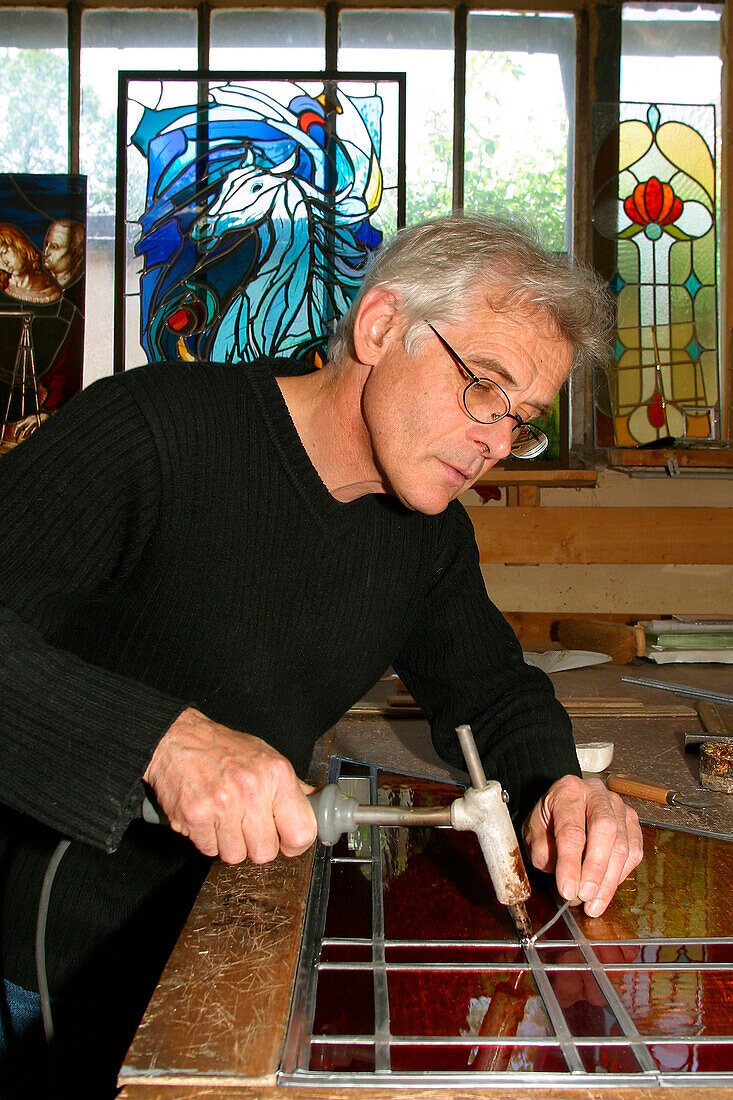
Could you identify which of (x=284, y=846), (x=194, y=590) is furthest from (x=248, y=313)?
(x=284, y=846)

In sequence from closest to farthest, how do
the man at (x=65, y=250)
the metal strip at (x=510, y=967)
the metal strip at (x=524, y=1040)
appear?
the metal strip at (x=524, y=1040)
the metal strip at (x=510, y=967)
the man at (x=65, y=250)

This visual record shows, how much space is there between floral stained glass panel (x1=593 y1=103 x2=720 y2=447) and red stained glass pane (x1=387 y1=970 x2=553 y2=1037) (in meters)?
3.56

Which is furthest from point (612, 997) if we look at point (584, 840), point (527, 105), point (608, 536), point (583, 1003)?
point (527, 105)

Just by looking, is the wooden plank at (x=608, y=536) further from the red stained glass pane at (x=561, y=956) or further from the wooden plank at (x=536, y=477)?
the red stained glass pane at (x=561, y=956)

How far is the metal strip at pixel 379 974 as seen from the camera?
772 mm

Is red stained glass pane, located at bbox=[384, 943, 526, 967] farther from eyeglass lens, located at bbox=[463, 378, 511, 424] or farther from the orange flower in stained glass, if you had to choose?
the orange flower in stained glass

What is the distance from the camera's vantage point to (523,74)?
435cm

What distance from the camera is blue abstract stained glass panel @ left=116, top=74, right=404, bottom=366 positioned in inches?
162

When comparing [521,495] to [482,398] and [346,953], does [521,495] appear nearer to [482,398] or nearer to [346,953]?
[482,398]

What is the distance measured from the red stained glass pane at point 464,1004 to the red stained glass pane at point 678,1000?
0.09 meters

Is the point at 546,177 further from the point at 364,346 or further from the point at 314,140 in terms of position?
the point at 364,346

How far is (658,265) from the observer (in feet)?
13.9

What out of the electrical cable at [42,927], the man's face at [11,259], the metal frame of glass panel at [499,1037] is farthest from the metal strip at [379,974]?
the man's face at [11,259]

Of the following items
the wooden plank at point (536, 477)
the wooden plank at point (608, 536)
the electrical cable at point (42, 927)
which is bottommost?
the electrical cable at point (42, 927)
